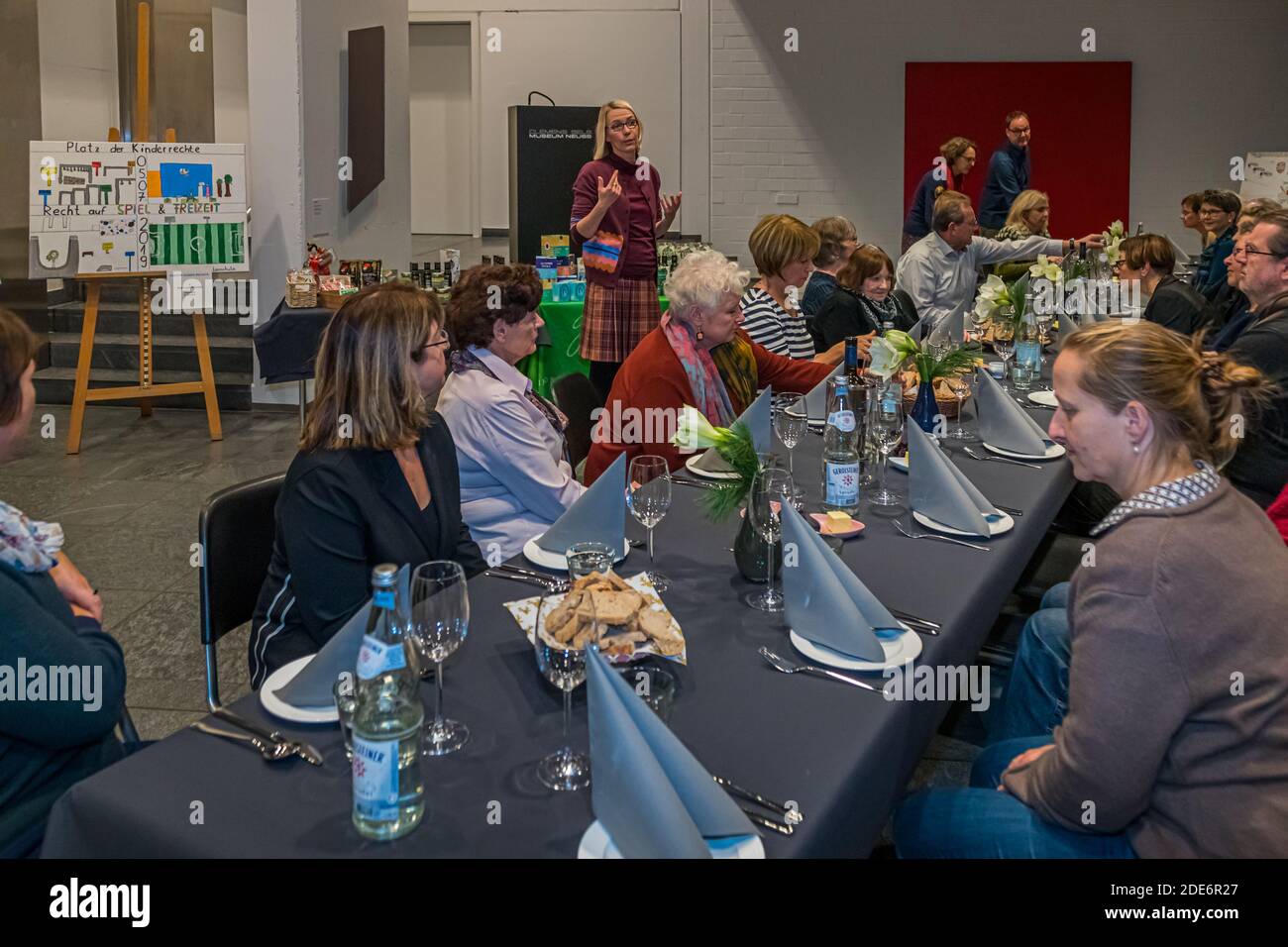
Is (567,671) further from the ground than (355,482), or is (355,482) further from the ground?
(355,482)

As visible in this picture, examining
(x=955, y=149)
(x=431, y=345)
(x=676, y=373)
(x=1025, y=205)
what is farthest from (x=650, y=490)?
(x=955, y=149)

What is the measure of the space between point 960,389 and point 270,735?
2.57m

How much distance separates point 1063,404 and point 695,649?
73 centimetres

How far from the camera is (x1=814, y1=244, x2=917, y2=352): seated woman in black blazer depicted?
5281 millimetres

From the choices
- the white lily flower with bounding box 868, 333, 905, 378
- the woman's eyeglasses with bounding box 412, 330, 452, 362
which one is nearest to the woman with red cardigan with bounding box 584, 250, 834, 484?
the white lily flower with bounding box 868, 333, 905, 378

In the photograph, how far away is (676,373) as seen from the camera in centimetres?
364

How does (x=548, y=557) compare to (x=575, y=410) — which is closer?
(x=548, y=557)

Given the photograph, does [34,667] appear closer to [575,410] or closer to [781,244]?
[575,410]

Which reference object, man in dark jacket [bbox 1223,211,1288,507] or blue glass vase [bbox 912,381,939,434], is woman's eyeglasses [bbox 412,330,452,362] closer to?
blue glass vase [bbox 912,381,939,434]

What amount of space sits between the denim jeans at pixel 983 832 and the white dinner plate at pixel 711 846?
524mm

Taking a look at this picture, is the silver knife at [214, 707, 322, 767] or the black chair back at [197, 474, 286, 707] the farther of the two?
the black chair back at [197, 474, 286, 707]

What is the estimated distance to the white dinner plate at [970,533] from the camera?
2697mm

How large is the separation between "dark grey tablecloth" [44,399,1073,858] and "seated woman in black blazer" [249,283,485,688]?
262mm
